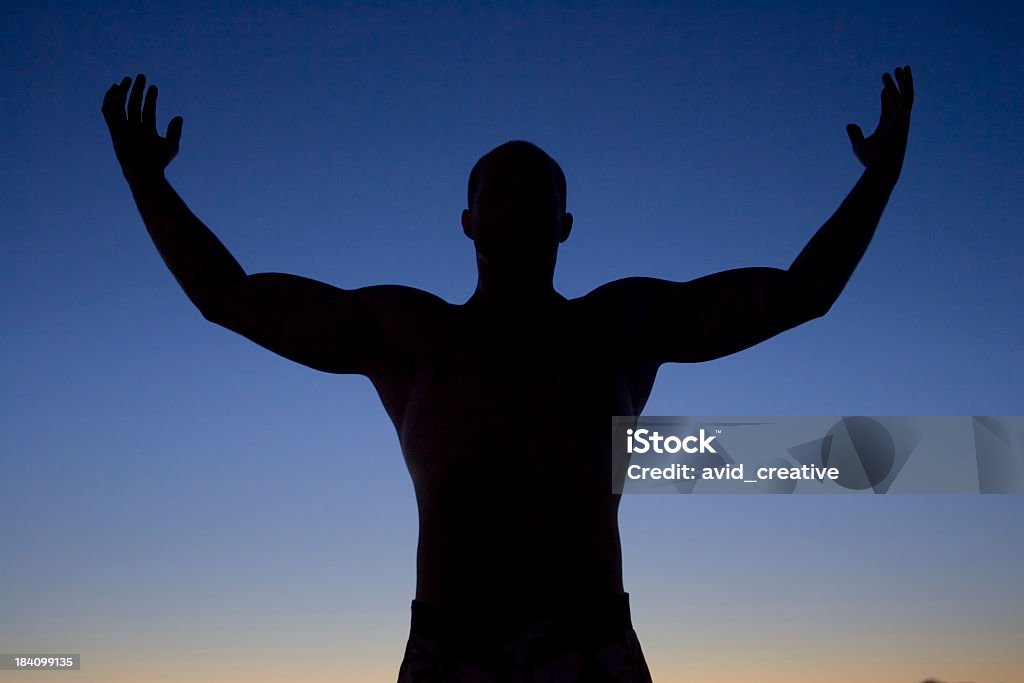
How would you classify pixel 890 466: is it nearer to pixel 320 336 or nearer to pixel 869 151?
pixel 869 151

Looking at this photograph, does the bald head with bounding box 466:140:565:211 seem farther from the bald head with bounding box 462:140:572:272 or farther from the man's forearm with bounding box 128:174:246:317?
the man's forearm with bounding box 128:174:246:317

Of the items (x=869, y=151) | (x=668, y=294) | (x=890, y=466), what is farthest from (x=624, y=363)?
(x=890, y=466)

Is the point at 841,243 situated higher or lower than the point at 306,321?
higher

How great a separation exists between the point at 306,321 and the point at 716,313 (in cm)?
130

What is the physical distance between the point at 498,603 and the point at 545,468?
39cm

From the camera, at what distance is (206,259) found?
272 centimetres

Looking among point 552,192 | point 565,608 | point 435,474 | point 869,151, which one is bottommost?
point 565,608

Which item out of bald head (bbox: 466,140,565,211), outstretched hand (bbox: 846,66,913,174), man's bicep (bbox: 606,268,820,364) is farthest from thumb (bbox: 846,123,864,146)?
bald head (bbox: 466,140,565,211)

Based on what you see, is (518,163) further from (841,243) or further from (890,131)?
(890,131)

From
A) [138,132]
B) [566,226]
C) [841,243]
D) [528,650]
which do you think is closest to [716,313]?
[841,243]

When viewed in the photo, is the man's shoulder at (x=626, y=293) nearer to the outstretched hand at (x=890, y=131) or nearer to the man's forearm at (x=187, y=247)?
the outstretched hand at (x=890, y=131)

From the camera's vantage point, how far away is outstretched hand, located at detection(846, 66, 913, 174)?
300cm

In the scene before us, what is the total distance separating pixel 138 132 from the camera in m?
3.02

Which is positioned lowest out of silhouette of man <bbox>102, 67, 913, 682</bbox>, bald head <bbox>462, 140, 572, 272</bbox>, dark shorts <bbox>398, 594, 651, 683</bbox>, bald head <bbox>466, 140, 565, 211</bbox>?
dark shorts <bbox>398, 594, 651, 683</bbox>
